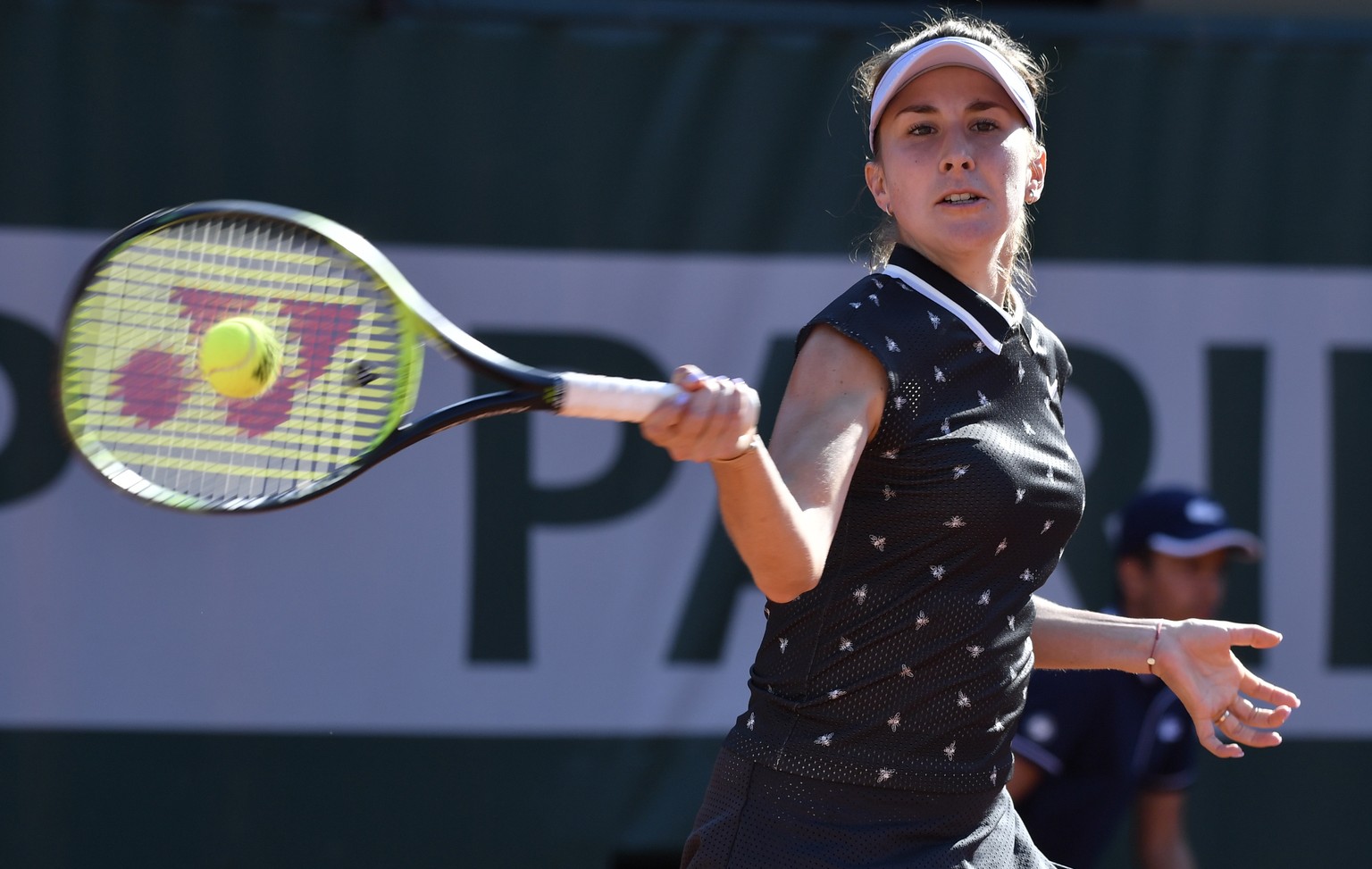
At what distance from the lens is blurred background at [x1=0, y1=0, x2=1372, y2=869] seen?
144 inches

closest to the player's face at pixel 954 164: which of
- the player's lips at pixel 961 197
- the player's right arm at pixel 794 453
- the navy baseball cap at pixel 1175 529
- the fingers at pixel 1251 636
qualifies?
the player's lips at pixel 961 197

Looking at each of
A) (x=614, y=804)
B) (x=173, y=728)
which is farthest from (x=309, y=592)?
(x=614, y=804)

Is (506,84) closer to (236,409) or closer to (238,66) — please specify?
(238,66)

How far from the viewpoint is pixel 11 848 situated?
11.8 ft

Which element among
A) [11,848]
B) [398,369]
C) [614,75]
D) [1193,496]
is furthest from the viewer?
[614,75]

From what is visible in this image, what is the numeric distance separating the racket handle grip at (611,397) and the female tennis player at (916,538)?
16 centimetres

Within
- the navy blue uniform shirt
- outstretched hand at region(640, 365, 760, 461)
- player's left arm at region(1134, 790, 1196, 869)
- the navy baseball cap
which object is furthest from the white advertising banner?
outstretched hand at region(640, 365, 760, 461)

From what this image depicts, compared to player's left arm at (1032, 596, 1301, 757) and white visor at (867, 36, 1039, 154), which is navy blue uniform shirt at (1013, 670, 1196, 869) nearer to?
player's left arm at (1032, 596, 1301, 757)

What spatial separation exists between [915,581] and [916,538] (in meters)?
0.05

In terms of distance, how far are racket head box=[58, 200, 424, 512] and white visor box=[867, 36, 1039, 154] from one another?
0.63 m

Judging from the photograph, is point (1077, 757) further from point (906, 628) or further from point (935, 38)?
point (935, 38)

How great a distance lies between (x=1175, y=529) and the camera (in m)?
3.16

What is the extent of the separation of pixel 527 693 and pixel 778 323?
1.07 m

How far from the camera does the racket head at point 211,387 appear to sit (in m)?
1.77
